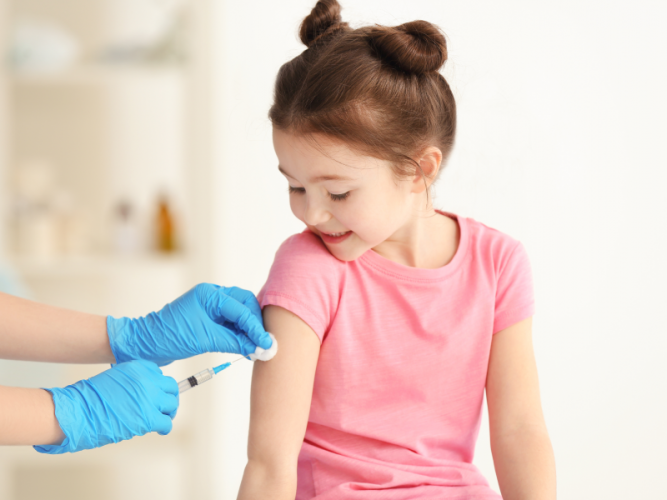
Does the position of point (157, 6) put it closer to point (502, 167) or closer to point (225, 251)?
point (225, 251)

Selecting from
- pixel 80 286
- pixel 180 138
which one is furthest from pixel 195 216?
pixel 80 286

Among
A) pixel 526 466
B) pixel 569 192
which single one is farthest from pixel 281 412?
pixel 569 192

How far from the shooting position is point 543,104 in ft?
6.76

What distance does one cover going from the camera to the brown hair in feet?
3.03

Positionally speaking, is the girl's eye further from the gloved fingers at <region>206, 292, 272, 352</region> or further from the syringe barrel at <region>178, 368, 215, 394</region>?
the syringe barrel at <region>178, 368, 215, 394</region>

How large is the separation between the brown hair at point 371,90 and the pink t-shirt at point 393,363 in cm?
21

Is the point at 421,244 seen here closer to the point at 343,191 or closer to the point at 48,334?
the point at 343,191

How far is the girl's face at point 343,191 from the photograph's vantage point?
0.92 m

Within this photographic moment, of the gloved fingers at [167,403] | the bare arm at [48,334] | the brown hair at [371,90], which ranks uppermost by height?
the brown hair at [371,90]

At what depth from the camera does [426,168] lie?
3.34 feet

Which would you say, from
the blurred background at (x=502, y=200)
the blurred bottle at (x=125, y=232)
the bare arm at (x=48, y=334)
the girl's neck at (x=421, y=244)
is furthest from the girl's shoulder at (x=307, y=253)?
the blurred bottle at (x=125, y=232)

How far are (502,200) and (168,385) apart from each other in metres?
1.39

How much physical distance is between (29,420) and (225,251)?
129 cm

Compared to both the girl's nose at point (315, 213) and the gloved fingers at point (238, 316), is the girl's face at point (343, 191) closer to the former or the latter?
the girl's nose at point (315, 213)
